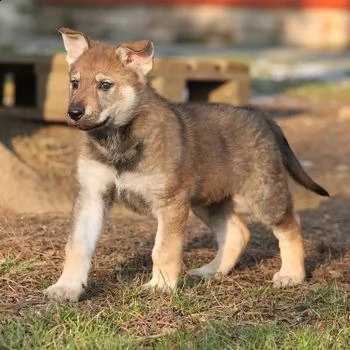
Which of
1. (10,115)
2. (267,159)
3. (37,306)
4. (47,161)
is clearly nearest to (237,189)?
(267,159)

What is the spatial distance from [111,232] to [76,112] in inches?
82.8

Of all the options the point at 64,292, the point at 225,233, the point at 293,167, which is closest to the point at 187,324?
the point at 64,292

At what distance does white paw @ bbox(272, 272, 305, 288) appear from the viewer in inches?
242

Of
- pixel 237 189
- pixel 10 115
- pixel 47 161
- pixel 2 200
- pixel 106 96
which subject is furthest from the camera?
pixel 10 115

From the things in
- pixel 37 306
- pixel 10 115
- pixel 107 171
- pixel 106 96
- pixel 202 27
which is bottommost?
pixel 202 27

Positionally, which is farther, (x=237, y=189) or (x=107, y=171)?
(x=237, y=189)

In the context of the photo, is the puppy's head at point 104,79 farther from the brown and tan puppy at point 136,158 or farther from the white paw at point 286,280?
the white paw at point 286,280

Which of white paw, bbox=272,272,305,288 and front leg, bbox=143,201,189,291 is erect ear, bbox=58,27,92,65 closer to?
front leg, bbox=143,201,189,291

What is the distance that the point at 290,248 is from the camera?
21.4 ft

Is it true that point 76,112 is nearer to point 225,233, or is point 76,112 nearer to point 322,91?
point 225,233

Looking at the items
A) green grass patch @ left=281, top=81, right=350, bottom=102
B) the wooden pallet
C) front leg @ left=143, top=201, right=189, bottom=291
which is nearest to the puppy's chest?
front leg @ left=143, top=201, right=189, bottom=291

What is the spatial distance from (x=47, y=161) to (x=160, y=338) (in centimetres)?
463

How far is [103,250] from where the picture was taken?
21.8 feet

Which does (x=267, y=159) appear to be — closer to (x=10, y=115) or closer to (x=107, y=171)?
(x=107, y=171)
